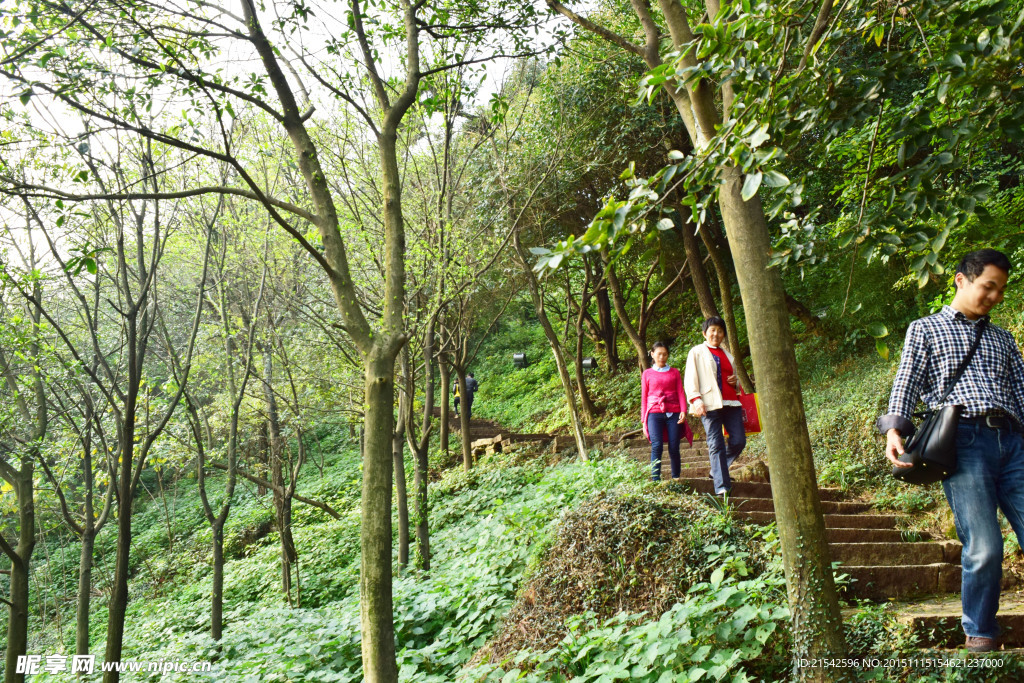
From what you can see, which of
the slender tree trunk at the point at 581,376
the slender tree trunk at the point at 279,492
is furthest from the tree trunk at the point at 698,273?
the slender tree trunk at the point at 279,492

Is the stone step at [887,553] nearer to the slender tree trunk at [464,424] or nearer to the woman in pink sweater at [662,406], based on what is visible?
the woman in pink sweater at [662,406]

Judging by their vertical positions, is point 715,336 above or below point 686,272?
below

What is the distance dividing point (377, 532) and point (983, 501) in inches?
126

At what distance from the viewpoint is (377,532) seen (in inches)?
150

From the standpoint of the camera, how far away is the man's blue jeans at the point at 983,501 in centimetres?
290

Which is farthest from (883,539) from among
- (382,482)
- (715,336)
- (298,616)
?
(298,616)

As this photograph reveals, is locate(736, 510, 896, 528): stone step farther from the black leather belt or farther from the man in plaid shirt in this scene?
the black leather belt

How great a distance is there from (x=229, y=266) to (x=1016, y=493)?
1109cm

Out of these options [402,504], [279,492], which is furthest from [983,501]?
[279,492]

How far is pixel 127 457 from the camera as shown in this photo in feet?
18.2

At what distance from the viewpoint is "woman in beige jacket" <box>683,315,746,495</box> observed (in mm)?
5914

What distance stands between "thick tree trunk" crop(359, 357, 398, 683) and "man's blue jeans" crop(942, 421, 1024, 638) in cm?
305

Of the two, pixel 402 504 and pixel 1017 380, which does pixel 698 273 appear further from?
pixel 1017 380

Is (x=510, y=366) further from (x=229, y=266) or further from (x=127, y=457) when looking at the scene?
(x=127, y=457)
